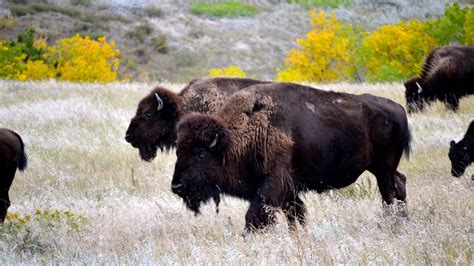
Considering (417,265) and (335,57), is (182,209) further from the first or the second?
(335,57)


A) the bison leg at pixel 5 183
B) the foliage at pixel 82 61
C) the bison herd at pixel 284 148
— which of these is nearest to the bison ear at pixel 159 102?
the bison leg at pixel 5 183

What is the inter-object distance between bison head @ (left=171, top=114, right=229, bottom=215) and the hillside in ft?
130

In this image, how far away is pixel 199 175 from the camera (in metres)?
6.64

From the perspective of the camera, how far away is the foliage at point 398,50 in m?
31.1

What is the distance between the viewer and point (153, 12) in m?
63.8

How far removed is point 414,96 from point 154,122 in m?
8.99

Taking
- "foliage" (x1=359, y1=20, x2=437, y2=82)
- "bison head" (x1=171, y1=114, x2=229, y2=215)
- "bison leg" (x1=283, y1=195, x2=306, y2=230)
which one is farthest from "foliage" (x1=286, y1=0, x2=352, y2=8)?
"bison head" (x1=171, y1=114, x2=229, y2=215)

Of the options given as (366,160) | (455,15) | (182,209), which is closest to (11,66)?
(455,15)

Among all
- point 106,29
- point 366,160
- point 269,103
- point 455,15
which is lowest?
point 106,29

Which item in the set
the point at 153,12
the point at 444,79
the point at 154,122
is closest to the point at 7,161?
the point at 154,122

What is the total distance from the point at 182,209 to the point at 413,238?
370cm

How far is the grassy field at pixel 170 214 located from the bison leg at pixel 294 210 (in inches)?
5.8

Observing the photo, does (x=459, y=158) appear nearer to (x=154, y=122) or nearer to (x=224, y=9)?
(x=154, y=122)

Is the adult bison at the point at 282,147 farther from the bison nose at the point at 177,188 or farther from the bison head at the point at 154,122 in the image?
the bison head at the point at 154,122
